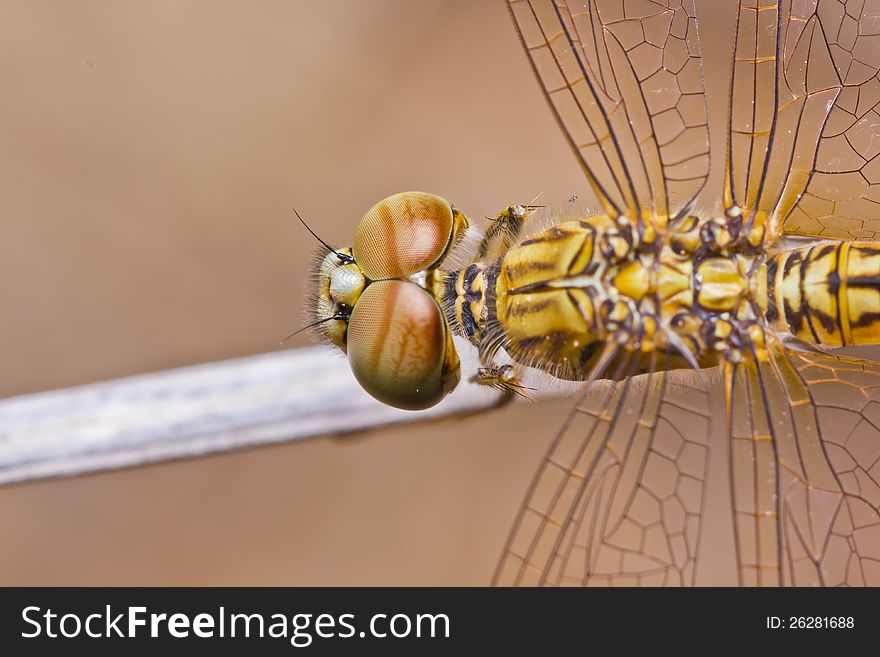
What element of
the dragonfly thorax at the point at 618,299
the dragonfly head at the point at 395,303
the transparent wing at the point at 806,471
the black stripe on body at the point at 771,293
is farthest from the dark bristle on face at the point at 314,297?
the black stripe on body at the point at 771,293

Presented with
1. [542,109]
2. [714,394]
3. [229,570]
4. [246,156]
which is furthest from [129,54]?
[714,394]

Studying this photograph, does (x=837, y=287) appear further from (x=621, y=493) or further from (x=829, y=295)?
(x=621, y=493)

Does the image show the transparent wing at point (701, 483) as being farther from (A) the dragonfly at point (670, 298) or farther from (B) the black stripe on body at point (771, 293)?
(B) the black stripe on body at point (771, 293)

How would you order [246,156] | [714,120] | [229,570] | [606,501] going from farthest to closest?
[246,156] → [229,570] → [714,120] → [606,501]

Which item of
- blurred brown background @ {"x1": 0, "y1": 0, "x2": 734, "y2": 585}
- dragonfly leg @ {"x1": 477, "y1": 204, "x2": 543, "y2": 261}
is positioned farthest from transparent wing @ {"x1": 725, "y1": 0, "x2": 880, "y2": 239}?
blurred brown background @ {"x1": 0, "y1": 0, "x2": 734, "y2": 585}

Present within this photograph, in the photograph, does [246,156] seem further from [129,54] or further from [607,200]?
[607,200]
